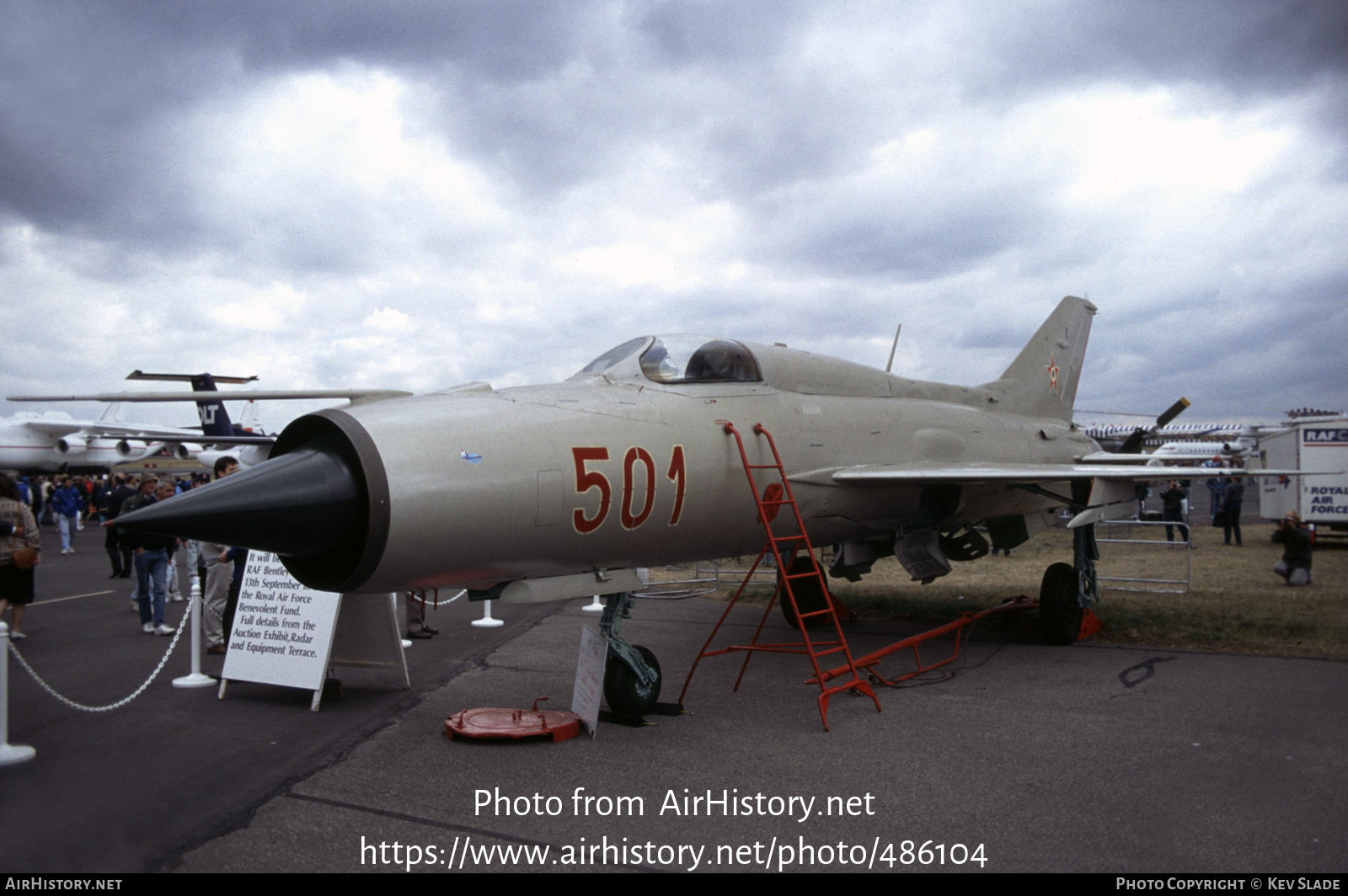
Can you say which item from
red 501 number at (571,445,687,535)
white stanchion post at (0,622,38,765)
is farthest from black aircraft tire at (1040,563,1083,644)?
white stanchion post at (0,622,38,765)

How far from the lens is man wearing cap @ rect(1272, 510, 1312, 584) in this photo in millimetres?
12266

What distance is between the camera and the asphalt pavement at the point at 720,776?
146 inches

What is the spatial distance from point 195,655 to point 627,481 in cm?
464

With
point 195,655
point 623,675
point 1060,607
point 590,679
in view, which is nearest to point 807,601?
point 1060,607

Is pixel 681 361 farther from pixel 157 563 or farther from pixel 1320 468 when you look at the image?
pixel 1320 468

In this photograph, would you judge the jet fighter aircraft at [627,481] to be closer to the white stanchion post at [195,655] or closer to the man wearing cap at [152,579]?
the white stanchion post at [195,655]

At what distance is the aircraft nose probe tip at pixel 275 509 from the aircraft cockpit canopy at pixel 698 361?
2535 mm

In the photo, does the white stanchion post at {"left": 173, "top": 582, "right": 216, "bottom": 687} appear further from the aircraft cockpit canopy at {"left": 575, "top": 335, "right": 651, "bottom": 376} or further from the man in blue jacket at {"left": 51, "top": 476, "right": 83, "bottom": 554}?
the man in blue jacket at {"left": 51, "top": 476, "right": 83, "bottom": 554}

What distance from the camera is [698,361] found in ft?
20.1

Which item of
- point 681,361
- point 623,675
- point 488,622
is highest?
point 681,361

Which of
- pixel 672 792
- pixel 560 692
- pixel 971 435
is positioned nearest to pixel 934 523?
pixel 971 435

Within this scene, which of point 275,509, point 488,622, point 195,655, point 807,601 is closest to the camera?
point 275,509
